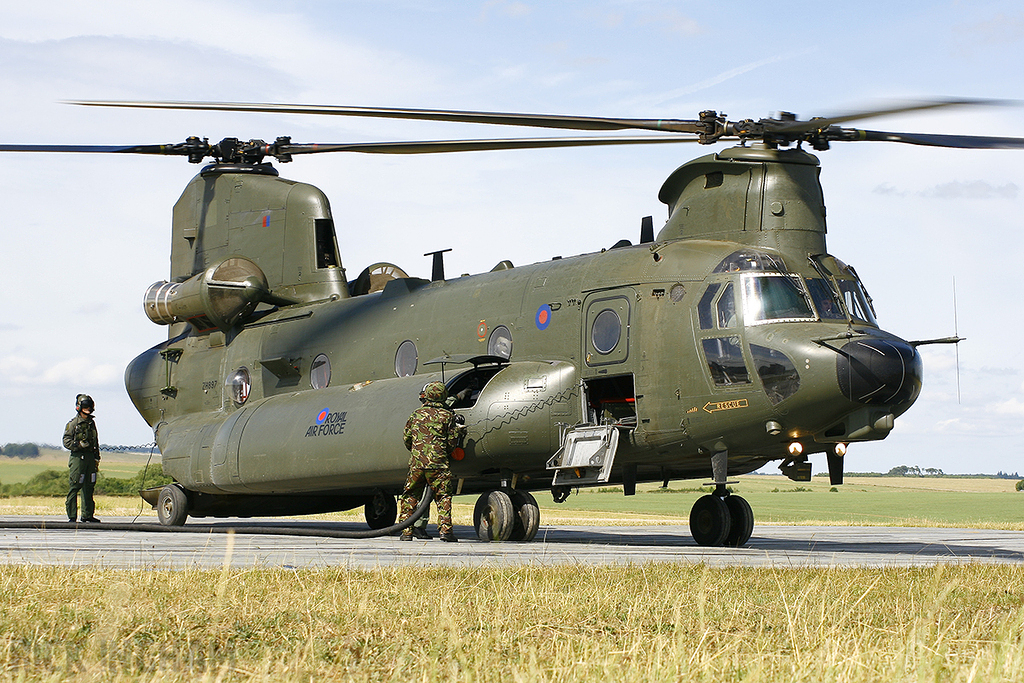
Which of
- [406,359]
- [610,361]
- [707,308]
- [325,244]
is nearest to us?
[707,308]

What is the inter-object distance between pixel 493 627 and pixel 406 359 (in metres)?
11.4

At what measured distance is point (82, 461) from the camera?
1817cm

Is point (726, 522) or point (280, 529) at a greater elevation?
point (726, 522)

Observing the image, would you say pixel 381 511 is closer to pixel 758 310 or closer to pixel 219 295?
pixel 219 295

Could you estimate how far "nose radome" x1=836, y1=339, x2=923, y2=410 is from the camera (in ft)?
40.7

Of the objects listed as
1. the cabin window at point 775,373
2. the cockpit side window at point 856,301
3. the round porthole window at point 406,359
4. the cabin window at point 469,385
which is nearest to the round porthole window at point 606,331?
the cabin window at point 469,385

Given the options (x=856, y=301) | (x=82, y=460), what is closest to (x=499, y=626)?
(x=856, y=301)

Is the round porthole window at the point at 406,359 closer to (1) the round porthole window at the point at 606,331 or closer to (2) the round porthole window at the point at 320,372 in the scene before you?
(2) the round porthole window at the point at 320,372

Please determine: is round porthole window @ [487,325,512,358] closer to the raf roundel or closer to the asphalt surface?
the raf roundel

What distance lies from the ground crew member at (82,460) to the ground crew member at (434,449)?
6490 millimetres

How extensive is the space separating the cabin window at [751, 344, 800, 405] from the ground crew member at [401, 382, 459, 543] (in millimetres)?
4059

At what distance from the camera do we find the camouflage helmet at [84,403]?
60.9ft

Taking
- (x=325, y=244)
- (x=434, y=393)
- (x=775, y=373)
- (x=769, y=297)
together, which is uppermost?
(x=325, y=244)

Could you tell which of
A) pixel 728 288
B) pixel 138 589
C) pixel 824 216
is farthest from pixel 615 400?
pixel 138 589
